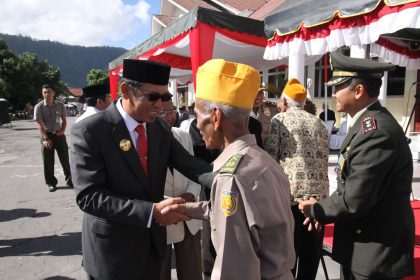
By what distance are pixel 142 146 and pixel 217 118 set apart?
699mm

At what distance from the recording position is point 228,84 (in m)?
1.35

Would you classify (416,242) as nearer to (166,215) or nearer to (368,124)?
(368,124)

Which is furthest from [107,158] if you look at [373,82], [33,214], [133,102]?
[33,214]

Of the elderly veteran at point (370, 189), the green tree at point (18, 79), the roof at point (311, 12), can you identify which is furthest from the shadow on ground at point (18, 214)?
the green tree at point (18, 79)

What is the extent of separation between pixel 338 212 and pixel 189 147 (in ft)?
4.18

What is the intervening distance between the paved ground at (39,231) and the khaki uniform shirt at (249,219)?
241cm

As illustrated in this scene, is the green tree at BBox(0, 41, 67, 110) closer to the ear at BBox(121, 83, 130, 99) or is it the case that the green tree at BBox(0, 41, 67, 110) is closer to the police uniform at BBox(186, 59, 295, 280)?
the ear at BBox(121, 83, 130, 99)

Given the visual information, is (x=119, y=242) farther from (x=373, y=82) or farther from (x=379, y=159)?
(x=373, y=82)

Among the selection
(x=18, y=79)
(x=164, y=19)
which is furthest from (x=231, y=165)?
(x=18, y=79)

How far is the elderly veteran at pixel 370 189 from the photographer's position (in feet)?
5.65

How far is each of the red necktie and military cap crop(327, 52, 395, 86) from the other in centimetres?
117

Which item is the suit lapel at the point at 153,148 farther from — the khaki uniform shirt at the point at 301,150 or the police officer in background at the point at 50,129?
the police officer in background at the point at 50,129

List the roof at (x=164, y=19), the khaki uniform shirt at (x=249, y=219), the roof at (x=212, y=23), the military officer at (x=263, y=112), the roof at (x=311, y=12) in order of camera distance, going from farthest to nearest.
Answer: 1. the roof at (x=164, y=19)
2. the roof at (x=212, y=23)
3. the military officer at (x=263, y=112)
4. the roof at (x=311, y=12)
5. the khaki uniform shirt at (x=249, y=219)

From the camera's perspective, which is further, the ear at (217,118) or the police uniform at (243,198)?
the ear at (217,118)
